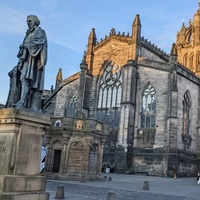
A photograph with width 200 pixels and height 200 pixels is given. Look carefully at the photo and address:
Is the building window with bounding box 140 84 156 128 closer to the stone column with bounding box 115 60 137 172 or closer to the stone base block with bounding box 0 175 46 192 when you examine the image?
the stone column with bounding box 115 60 137 172

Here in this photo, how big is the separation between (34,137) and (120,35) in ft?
104

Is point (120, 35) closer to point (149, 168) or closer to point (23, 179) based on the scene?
point (149, 168)

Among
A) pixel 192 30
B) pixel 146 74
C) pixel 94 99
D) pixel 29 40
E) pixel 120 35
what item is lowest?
pixel 29 40

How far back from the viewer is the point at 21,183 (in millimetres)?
5223

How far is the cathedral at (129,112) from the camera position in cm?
2067

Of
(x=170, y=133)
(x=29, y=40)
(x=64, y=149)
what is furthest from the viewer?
(x=170, y=133)

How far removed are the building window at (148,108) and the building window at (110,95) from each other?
362 centimetres

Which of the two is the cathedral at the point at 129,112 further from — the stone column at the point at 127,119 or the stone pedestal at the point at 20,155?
the stone pedestal at the point at 20,155

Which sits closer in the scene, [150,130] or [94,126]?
[94,126]

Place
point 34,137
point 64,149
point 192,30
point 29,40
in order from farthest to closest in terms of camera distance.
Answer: point 192,30, point 64,149, point 29,40, point 34,137

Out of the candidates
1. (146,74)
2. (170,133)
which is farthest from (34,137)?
(146,74)

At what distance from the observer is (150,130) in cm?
2959

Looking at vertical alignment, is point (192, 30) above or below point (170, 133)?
above

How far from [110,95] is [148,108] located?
6.08 metres
